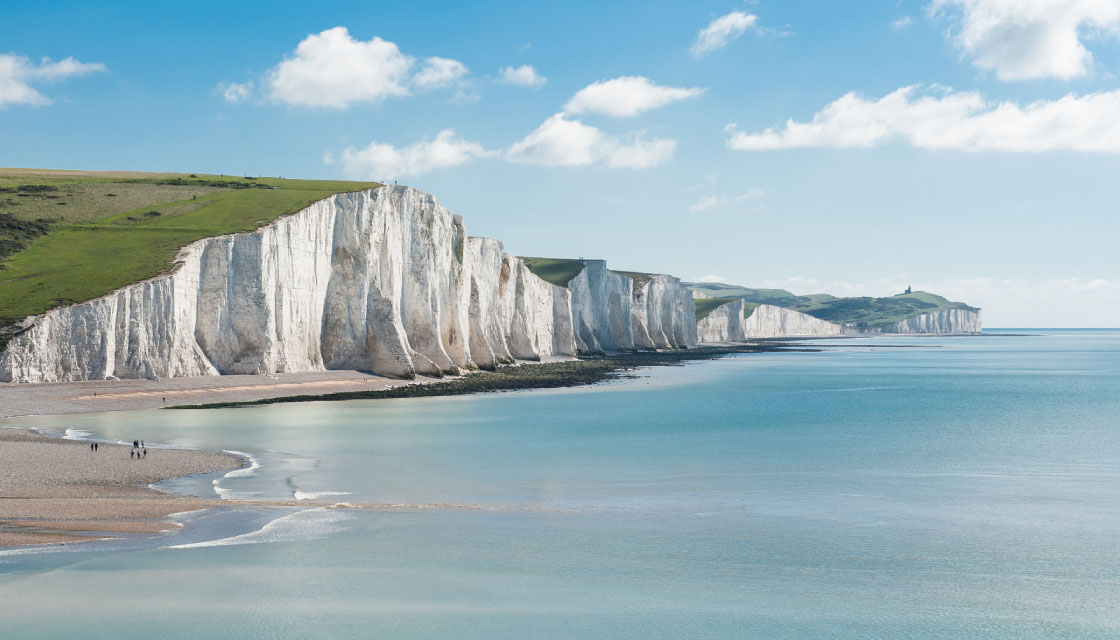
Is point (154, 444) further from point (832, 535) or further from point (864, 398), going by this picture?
point (864, 398)

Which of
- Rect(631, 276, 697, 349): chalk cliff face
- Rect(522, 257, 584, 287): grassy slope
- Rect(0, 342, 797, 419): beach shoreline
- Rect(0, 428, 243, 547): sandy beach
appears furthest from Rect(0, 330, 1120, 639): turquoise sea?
Rect(631, 276, 697, 349): chalk cliff face

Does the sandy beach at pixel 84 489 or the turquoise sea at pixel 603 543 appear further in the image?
the sandy beach at pixel 84 489

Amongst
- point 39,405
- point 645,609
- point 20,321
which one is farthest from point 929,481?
point 20,321

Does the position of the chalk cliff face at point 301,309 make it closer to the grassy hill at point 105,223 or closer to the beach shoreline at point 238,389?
the beach shoreline at point 238,389

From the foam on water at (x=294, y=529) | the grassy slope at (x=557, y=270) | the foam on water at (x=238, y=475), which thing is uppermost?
the grassy slope at (x=557, y=270)

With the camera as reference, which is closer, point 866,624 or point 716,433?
point 866,624

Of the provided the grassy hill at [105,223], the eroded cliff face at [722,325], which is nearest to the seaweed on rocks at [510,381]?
the grassy hill at [105,223]

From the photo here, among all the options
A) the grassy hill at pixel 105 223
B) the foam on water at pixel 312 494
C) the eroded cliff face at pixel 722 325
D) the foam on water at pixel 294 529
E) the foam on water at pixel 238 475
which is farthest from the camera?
the eroded cliff face at pixel 722 325

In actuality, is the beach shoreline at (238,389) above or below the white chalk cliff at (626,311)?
below
